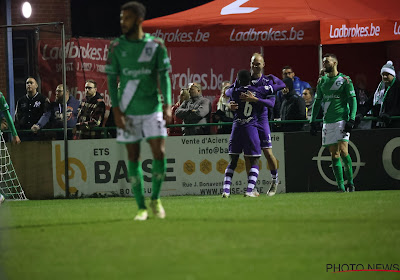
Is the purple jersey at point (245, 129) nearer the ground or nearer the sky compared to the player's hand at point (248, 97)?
nearer the ground

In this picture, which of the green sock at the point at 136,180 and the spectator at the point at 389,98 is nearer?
the green sock at the point at 136,180

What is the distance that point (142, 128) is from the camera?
33.3 feet

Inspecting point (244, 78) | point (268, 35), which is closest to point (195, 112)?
point (268, 35)

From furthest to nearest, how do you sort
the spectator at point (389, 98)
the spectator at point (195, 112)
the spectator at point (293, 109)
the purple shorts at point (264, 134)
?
the spectator at point (195, 112) → the spectator at point (293, 109) → the spectator at point (389, 98) → the purple shorts at point (264, 134)

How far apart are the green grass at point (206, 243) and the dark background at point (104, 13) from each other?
1369 cm

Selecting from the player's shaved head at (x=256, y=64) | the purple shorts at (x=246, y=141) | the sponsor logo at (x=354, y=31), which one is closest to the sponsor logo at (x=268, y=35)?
the sponsor logo at (x=354, y=31)

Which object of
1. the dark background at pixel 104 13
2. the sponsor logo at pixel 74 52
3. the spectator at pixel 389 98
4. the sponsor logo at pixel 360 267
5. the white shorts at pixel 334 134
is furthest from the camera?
the dark background at pixel 104 13

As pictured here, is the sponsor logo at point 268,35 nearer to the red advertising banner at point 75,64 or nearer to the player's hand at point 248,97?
the player's hand at point 248,97

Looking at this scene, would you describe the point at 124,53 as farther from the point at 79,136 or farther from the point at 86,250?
the point at 79,136

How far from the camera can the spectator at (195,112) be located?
18.1m

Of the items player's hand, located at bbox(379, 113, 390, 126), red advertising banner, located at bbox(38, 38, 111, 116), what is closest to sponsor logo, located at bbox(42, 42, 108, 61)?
red advertising banner, located at bbox(38, 38, 111, 116)

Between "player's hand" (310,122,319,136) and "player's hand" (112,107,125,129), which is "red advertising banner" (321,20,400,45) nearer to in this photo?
"player's hand" (310,122,319,136)

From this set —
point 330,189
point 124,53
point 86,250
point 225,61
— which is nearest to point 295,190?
point 330,189

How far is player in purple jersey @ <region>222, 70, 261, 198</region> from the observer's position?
1512 cm
